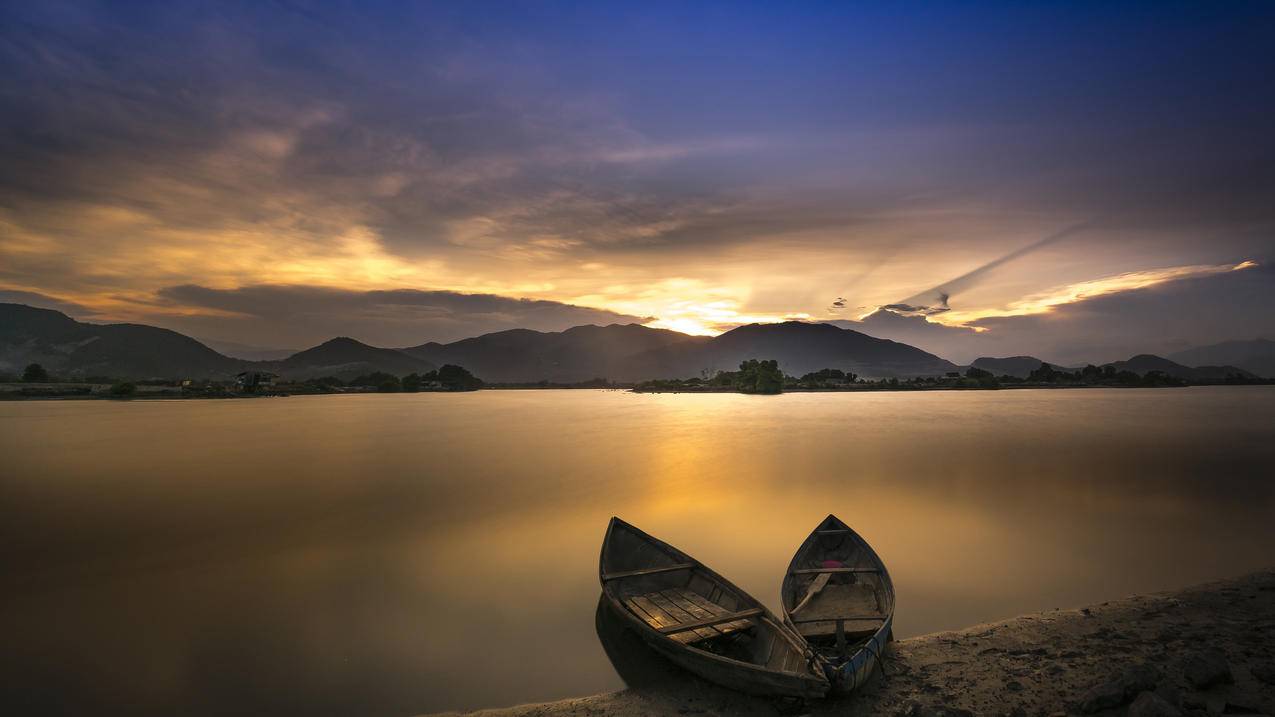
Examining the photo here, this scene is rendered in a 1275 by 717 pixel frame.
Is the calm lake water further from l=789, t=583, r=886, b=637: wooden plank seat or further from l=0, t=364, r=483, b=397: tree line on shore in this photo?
l=0, t=364, r=483, b=397: tree line on shore

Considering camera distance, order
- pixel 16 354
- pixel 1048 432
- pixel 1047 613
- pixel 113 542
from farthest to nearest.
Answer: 1. pixel 16 354
2. pixel 1048 432
3. pixel 113 542
4. pixel 1047 613

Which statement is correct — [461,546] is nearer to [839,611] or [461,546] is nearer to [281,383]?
[839,611]

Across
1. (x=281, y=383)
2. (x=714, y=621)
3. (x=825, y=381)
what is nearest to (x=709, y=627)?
(x=714, y=621)

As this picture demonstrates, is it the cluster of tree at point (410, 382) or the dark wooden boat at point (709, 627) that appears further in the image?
the cluster of tree at point (410, 382)

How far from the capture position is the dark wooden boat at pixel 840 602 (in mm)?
6025

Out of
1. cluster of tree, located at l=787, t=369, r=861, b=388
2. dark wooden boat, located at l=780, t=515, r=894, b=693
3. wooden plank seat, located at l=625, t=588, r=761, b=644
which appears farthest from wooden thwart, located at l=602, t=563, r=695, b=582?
cluster of tree, located at l=787, t=369, r=861, b=388

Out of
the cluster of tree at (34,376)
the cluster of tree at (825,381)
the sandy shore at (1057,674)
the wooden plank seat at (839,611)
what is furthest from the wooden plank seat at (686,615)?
the cluster of tree at (825,381)

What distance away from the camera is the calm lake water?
7.78m

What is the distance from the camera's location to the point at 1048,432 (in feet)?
140

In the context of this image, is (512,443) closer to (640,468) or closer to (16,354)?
(640,468)

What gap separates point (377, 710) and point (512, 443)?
32.8m

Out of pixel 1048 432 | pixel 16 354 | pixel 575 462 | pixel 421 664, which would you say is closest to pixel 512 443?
pixel 575 462

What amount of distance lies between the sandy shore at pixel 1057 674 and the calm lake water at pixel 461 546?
1010 mm

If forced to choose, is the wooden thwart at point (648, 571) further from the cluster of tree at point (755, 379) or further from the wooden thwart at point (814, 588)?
the cluster of tree at point (755, 379)
